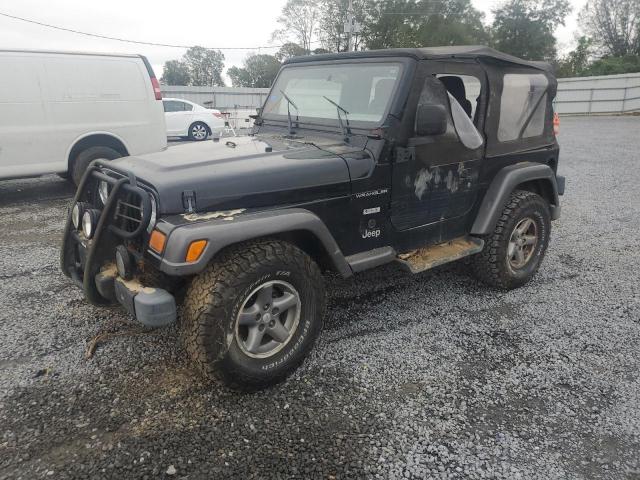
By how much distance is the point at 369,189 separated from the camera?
10.6 feet

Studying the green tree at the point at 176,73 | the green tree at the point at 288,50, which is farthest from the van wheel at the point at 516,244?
the green tree at the point at 176,73

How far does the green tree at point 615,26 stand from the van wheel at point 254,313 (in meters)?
50.2

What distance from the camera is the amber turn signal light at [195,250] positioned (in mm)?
2445

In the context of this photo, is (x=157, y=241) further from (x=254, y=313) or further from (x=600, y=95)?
(x=600, y=95)

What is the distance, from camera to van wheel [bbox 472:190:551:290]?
13.5 ft

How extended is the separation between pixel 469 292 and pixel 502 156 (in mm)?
1221

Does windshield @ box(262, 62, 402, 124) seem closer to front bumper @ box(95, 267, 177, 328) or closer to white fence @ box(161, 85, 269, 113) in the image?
front bumper @ box(95, 267, 177, 328)

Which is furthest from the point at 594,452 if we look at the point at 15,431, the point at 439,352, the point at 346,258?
the point at 15,431

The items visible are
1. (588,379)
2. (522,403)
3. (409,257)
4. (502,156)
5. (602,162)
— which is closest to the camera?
(522,403)

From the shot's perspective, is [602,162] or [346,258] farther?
[602,162]

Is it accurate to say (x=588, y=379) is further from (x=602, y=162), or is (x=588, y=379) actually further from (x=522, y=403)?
(x=602, y=162)

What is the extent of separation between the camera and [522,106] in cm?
429

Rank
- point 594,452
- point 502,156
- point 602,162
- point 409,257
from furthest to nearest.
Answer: point 602,162, point 502,156, point 409,257, point 594,452

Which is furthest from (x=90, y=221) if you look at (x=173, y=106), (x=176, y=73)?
(x=176, y=73)
